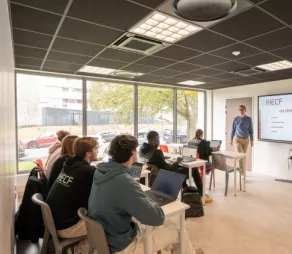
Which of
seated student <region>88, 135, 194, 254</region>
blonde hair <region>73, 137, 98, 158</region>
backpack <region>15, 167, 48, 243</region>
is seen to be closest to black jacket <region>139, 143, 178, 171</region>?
blonde hair <region>73, 137, 98, 158</region>

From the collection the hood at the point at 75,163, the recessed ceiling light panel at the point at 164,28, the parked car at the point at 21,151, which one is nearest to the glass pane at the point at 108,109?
the parked car at the point at 21,151

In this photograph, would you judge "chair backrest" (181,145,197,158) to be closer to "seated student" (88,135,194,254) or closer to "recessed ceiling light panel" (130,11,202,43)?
"recessed ceiling light panel" (130,11,202,43)

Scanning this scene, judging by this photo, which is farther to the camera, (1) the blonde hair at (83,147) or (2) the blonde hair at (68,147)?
(2) the blonde hair at (68,147)

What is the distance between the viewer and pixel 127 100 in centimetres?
575

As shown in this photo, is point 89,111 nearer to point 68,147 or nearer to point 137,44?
point 137,44

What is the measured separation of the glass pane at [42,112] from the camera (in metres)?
4.53

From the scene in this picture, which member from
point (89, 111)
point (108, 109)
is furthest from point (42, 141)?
point (108, 109)

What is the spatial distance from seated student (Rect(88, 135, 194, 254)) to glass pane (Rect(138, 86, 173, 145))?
418cm

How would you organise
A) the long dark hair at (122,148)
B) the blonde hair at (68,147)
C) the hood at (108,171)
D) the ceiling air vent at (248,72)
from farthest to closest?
the ceiling air vent at (248,72) → the blonde hair at (68,147) → the long dark hair at (122,148) → the hood at (108,171)

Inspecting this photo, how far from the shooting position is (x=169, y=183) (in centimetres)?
203

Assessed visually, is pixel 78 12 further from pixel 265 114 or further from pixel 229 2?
pixel 265 114

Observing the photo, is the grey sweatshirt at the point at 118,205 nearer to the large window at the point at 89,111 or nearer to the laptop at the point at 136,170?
the laptop at the point at 136,170

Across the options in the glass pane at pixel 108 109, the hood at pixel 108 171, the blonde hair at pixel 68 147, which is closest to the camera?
the hood at pixel 108 171

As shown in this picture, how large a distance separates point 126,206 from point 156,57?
269 cm
